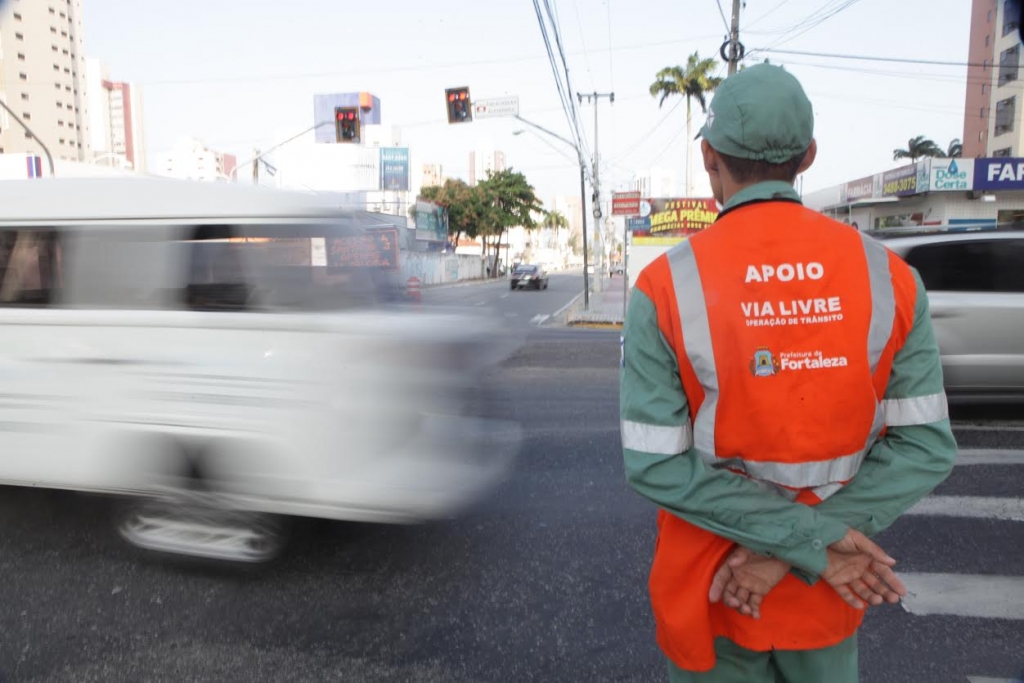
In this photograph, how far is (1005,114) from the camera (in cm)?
4516

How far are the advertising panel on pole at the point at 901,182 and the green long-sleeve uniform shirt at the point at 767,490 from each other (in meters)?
33.3

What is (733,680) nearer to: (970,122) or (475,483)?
(475,483)

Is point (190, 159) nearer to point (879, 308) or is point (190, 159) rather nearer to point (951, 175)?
point (951, 175)

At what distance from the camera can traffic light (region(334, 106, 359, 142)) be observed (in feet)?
68.5

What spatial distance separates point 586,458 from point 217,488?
307 cm

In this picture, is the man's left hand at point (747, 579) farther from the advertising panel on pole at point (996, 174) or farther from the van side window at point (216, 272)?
the advertising panel on pole at point (996, 174)

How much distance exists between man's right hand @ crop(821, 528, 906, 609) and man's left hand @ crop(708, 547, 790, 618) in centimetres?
9

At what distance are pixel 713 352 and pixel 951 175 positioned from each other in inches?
1304

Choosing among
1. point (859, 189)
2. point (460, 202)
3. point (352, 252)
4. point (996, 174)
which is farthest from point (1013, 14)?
point (460, 202)

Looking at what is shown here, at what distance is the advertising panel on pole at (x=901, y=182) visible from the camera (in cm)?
3098

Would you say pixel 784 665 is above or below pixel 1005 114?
below

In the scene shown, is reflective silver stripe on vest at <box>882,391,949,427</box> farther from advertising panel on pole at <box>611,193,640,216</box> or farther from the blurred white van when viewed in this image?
advertising panel on pole at <box>611,193,640,216</box>

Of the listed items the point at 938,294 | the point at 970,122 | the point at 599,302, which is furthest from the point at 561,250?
the point at 938,294

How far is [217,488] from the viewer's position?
12.5 ft
